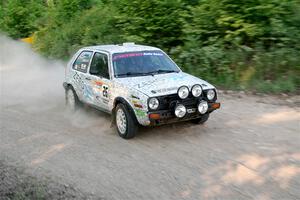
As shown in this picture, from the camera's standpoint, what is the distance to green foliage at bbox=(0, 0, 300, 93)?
11281 mm

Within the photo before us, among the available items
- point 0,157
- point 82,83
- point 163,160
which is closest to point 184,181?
point 163,160

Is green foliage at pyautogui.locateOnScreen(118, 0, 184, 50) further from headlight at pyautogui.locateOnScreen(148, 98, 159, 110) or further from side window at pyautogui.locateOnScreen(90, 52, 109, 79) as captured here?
headlight at pyautogui.locateOnScreen(148, 98, 159, 110)

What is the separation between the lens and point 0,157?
7375 millimetres

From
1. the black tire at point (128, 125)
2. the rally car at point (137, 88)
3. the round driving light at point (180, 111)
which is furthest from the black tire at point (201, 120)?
the black tire at point (128, 125)

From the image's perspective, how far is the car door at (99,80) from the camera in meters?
8.39

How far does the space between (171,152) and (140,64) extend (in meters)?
2.20

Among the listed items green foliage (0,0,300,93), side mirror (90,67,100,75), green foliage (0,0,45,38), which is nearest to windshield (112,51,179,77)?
side mirror (90,67,100,75)

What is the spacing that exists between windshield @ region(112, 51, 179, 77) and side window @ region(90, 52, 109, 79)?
9.0 inches

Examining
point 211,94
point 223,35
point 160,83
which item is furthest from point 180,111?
point 223,35

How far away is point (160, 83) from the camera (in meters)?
7.62

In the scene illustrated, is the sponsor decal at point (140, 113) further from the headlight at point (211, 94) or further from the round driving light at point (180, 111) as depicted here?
the headlight at point (211, 94)

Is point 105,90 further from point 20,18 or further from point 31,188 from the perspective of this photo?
point 20,18

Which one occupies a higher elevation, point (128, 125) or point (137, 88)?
point (137, 88)

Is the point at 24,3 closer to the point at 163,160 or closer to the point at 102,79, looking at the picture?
the point at 102,79
